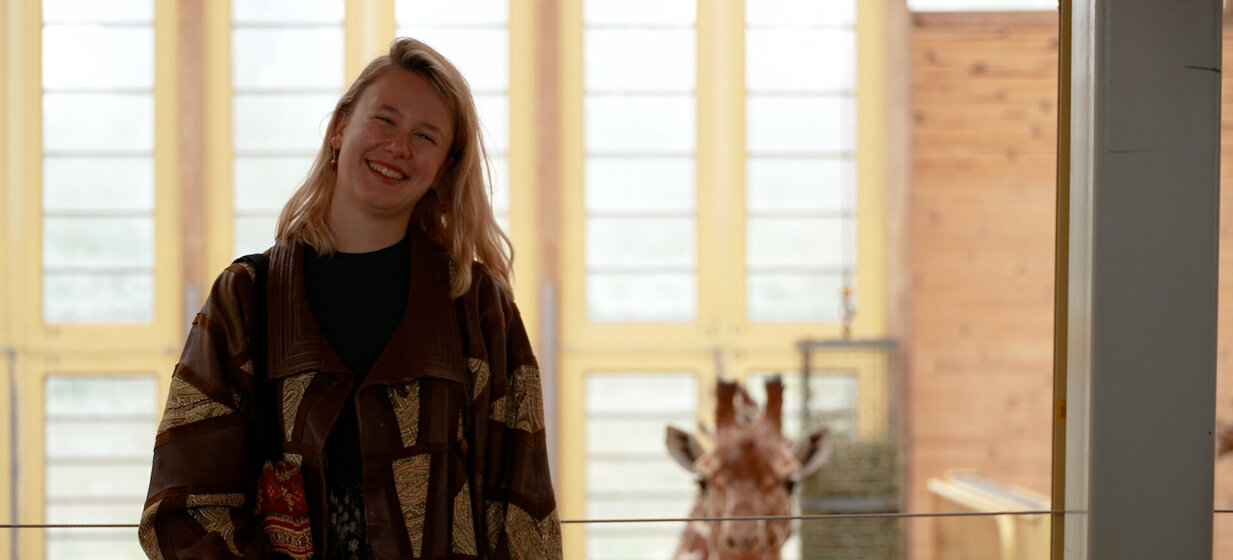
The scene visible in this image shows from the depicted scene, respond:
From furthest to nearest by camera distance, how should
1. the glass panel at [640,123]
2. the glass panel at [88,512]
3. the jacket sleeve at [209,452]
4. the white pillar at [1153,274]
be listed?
the glass panel at [640,123], the glass panel at [88,512], the white pillar at [1153,274], the jacket sleeve at [209,452]

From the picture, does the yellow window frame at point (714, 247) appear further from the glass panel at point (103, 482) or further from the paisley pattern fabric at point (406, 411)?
the paisley pattern fabric at point (406, 411)

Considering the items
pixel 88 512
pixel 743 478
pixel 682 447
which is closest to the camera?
pixel 743 478

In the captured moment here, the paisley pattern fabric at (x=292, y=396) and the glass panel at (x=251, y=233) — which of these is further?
the glass panel at (x=251, y=233)

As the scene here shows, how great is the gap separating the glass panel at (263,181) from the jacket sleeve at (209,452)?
460 cm

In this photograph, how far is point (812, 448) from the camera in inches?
139

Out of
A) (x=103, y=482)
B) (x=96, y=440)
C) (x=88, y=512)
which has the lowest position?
(x=88, y=512)

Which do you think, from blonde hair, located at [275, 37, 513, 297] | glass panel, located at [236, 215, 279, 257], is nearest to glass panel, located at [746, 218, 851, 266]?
glass panel, located at [236, 215, 279, 257]

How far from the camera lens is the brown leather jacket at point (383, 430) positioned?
0.98m

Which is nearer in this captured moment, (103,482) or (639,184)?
(103,482)

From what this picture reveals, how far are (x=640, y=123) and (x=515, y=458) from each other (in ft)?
14.9

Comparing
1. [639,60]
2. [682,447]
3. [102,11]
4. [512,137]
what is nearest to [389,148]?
[682,447]

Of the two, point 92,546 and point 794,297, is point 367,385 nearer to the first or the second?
point 794,297

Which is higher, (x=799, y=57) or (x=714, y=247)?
(x=799, y=57)

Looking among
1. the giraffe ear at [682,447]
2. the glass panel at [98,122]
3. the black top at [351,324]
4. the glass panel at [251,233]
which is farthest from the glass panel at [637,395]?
the black top at [351,324]
